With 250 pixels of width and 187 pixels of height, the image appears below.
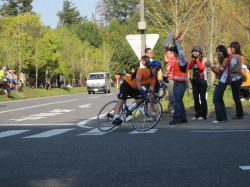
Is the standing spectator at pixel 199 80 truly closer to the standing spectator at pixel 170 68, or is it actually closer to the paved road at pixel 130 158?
the standing spectator at pixel 170 68

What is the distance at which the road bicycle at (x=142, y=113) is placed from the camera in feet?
36.3

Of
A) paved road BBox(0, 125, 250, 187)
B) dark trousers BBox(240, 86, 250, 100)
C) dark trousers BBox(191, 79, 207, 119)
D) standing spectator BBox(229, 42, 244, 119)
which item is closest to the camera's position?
paved road BBox(0, 125, 250, 187)

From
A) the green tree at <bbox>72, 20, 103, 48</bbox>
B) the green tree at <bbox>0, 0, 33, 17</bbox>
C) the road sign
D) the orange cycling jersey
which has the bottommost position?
the orange cycling jersey

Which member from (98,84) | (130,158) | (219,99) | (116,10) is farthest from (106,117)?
(116,10)

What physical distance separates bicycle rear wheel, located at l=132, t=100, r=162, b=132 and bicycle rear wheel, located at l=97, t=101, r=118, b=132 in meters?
0.52

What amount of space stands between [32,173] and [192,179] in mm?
1884

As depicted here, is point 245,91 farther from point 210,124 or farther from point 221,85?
point 210,124

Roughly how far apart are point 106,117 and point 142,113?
83 cm

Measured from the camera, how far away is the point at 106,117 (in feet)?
37.3

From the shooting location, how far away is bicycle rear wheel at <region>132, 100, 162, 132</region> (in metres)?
11.1

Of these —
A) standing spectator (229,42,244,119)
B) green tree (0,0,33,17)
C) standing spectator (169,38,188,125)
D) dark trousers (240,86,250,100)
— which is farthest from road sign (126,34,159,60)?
green tree (0,0,33,17)

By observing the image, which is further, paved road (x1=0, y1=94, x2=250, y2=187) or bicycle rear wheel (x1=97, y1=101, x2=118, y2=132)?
bicycle rear wheel (x1=97, y1=101, x2=118, y2=132)

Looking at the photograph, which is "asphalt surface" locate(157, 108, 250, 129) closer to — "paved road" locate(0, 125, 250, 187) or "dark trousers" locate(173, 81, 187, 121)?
"dark trousers" locate(173, 81, 187, 121)

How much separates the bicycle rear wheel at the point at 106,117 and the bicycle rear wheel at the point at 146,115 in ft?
1.71
